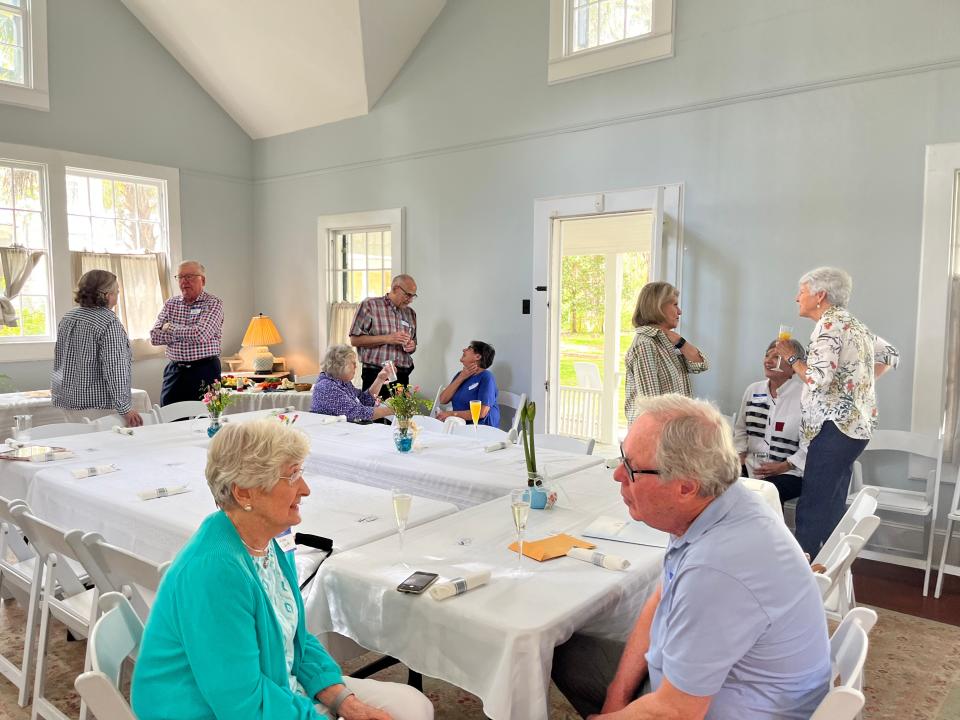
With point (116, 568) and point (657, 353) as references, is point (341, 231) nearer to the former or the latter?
point (657, 353)

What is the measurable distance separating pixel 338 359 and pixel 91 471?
161 centimetres

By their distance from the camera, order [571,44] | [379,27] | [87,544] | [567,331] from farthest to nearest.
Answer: [567,331], [379,27], [571,44], [87,544]

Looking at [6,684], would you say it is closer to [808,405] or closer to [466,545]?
[466,545]

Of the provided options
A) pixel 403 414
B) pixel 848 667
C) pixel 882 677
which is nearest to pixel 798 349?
pixel 882 677

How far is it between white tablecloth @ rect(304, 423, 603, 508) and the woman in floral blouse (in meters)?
1.06

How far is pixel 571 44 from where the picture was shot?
5.25 m

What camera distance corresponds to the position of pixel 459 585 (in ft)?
5.79

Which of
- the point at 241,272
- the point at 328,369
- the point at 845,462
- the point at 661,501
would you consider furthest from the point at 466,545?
the point at 241,272

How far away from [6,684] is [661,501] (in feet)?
8.61

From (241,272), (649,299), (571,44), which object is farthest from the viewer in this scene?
(241,272)

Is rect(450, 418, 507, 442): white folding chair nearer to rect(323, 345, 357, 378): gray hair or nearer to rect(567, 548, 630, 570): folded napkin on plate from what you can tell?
rect(323, 345, 357, 378): gray hair

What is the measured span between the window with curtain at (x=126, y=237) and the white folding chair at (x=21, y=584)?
412cm

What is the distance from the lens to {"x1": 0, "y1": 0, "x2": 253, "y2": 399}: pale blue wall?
6023 mm

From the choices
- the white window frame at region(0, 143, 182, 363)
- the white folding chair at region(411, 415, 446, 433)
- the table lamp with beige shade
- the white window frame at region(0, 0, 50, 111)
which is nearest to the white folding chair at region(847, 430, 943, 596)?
the white folding chair at region(411, 415, 446, 433)
